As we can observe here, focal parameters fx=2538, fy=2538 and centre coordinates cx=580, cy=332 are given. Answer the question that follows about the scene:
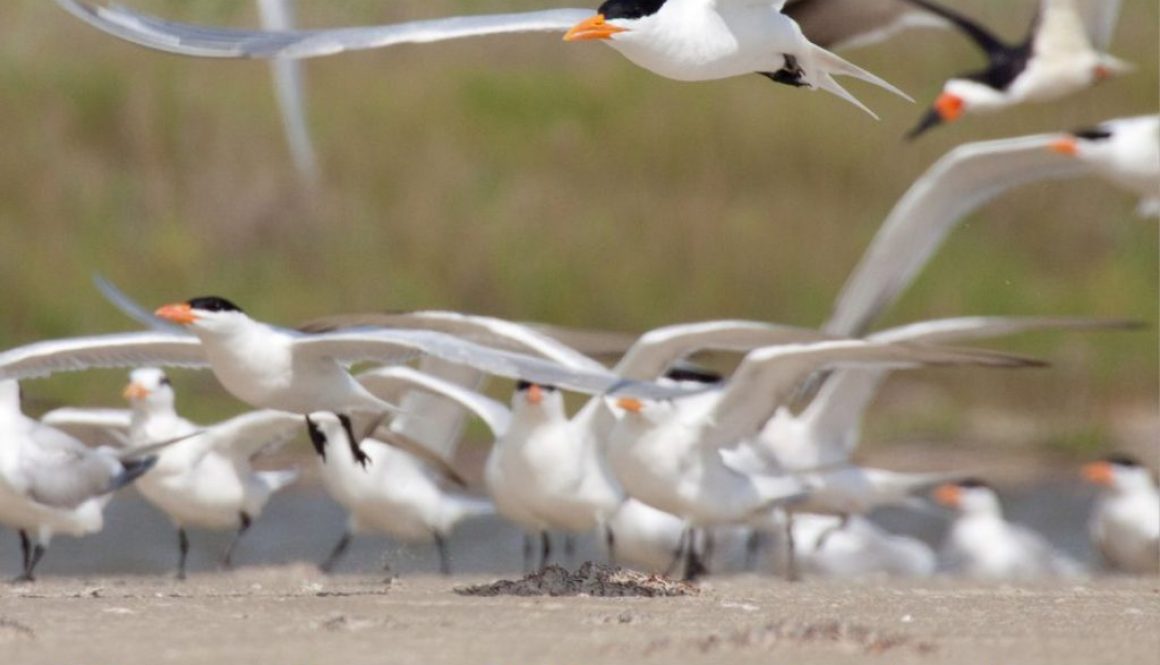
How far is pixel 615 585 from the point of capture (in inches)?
340

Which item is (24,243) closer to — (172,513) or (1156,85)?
(172,513)

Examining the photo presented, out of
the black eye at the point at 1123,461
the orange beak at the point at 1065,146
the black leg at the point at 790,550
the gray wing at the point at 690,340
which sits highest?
the orange beak at the point at 1065,146

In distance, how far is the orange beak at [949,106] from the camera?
14195mm

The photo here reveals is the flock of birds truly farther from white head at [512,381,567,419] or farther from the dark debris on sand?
the dark debris on sand

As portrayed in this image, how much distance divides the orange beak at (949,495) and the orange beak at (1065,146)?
3.61m

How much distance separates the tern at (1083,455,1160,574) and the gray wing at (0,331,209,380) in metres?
5.93

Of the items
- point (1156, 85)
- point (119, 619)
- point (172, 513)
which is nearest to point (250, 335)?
point (119, 619)

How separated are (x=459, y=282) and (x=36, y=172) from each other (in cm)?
338

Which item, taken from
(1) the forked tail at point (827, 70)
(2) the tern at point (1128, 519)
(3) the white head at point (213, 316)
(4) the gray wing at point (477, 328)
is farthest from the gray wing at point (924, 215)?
(3) the white head at point (213, 316)

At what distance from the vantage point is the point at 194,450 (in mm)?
11602

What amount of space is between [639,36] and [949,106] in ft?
20.7

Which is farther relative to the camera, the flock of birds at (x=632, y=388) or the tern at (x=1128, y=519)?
the tern at (x=1128, y=519)

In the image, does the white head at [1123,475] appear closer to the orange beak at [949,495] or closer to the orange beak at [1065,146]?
the orange beak at [949,495]

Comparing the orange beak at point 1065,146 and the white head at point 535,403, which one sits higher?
the orange beak at point 1065,146
